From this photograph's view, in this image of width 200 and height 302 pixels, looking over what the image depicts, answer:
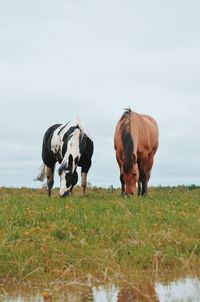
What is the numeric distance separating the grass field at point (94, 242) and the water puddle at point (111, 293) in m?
0.36

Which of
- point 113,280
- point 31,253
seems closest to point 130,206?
point 31,253

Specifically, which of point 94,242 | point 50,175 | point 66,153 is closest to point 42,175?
point 50,175

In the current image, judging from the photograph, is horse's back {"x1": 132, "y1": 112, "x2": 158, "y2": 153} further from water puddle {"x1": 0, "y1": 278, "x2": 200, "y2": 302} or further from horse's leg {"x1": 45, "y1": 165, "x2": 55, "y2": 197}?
water puddle {"x1": 0, "y1": 278, "x2": 200, "y2": 302}

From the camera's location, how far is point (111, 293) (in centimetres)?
694

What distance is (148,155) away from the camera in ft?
73.6

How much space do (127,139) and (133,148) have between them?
1.70ft

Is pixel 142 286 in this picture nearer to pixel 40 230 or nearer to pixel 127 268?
pixel 127 268

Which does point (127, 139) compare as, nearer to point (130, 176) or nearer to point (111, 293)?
point (130, 176)

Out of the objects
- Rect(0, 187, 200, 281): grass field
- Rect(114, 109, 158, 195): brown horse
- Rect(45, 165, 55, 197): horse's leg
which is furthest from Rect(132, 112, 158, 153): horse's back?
Rect(0, 187, 200, 281): grass field

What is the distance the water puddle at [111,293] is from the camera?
6582mm

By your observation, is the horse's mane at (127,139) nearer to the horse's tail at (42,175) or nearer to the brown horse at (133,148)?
the brown horse at (133,148)

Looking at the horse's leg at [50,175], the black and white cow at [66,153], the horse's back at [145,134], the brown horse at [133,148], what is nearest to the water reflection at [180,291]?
the brown horse at [133,148]

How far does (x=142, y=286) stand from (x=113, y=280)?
478mm

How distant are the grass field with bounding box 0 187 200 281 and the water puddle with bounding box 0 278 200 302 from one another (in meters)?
0.36
